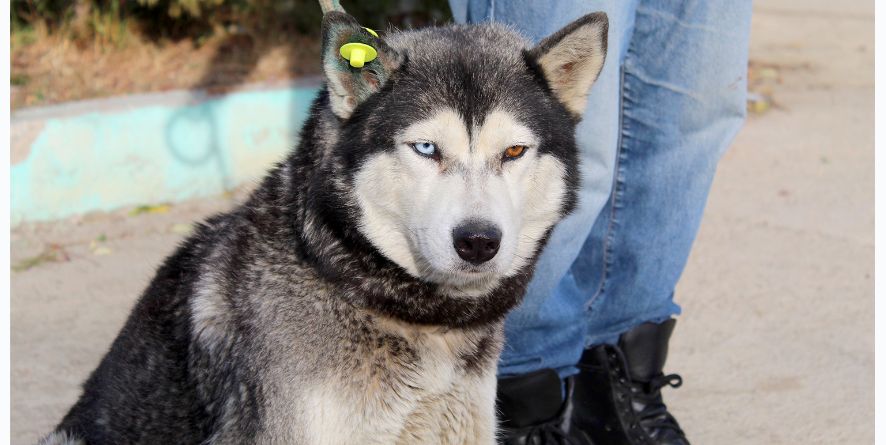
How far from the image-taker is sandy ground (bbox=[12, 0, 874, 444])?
384 centimetres

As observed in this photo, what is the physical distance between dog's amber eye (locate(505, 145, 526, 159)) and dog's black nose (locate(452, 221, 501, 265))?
8.8 inches

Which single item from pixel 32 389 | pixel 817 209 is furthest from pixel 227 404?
pixel 817 209

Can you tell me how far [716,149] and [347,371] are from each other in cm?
153

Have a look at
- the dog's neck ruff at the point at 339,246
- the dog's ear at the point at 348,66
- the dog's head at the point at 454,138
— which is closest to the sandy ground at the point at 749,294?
the dog's neck ruff at the point at 339,246

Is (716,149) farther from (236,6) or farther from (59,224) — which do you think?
(236,6)

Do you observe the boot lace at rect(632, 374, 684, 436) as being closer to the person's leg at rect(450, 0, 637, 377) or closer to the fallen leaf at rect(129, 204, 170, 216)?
the person's leg at rect(450, 0, 637, 377)

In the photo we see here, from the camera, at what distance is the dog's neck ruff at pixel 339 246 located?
8.55 feet

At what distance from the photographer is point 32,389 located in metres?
3.89

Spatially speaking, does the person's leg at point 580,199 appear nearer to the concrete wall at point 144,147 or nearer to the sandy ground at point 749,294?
the sandy ground at point 749,294

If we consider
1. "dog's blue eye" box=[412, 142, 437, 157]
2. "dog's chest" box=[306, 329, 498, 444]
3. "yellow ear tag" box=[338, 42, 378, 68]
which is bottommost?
"dog's chest" box=[306, 329, 498, 444]

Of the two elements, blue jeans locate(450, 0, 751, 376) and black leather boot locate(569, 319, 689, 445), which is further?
black leather boot locate(569, 319, 689, 445)

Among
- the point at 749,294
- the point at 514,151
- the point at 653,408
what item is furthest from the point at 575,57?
the point at 749,294

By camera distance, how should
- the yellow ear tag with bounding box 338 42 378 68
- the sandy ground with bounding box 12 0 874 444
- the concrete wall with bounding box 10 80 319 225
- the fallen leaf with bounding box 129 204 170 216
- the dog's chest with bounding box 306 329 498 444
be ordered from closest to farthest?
the yellow ear tag with bounding box 338 42 378 68 → the dog's chest with bounding box 306 329 498 444 → the sandy ground with bounding box 12 0 874 444 → the concrete wall with bounding box 10 80 319 225 → the fallen leaf with bounding box 129 204 170 216

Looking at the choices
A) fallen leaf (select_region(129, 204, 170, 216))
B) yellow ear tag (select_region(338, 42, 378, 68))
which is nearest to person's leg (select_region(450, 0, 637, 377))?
yellow ear tag (select_region(338, 42, 378, 68))
